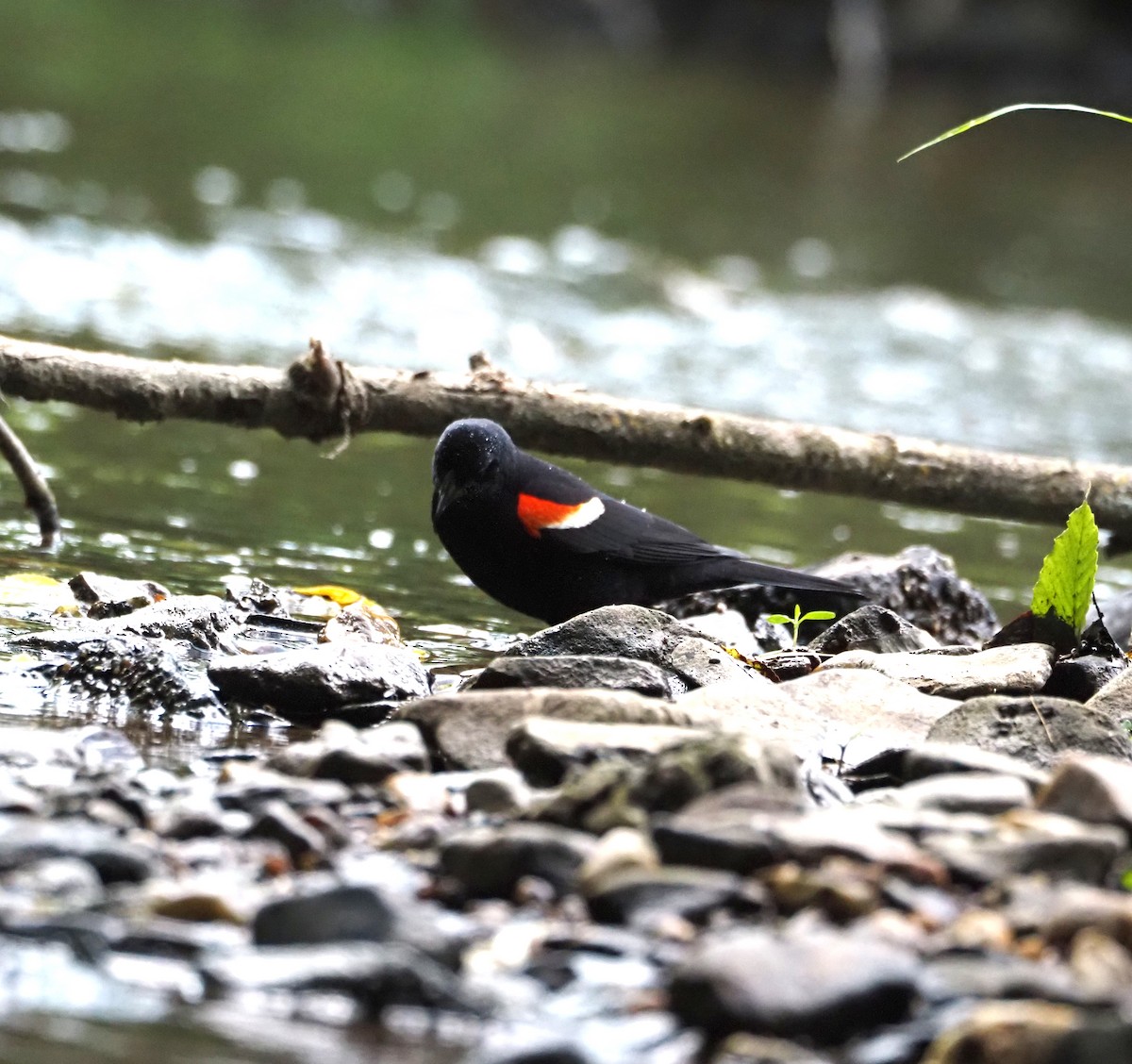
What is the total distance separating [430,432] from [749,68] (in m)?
29.9

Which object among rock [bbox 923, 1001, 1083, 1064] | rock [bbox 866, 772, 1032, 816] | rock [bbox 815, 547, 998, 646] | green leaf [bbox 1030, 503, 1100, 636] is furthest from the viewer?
rock [bbox 815, 547, 998, 646]

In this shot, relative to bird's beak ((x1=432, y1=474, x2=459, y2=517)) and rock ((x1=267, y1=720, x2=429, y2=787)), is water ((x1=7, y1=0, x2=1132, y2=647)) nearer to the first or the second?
bird's beak ((x1=432, y1=474, x2=459, y2=517))

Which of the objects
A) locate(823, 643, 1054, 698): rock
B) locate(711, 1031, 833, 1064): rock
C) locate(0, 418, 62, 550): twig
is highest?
locate(0, 418, 62, 550): twig

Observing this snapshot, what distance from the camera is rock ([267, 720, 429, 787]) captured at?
10.8ft

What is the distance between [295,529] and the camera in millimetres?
6594

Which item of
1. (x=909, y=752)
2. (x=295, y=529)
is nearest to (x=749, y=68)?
(x=295, y=529)

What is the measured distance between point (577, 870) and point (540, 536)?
1.93m

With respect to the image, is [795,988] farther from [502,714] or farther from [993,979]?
[502,714]

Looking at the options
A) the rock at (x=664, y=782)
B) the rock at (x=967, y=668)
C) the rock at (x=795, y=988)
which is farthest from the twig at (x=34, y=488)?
the rock at (x=795, y=988)

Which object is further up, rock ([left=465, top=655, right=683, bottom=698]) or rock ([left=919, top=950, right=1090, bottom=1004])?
rock ([left=465, top=655, right=683, bottom=698])

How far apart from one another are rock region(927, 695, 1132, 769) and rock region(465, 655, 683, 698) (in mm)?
659

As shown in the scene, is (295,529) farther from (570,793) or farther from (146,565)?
(570,793)

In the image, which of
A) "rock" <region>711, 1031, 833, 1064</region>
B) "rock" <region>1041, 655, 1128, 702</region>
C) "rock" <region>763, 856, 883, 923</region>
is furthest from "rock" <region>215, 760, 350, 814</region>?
"rock" <region>1041, 655, 1128, 702</region>

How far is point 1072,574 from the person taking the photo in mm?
4230
